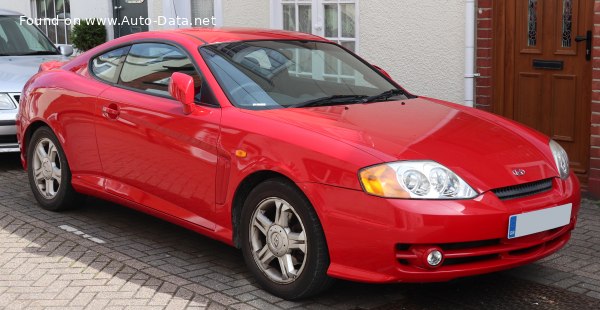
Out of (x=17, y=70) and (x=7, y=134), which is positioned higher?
(x=17, y=70)

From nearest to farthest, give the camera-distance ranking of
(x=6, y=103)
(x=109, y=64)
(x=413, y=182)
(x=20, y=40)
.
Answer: (x=413, y=182)
(x=109, y=64)
(x=6, y=103)
(x=20, y=40)

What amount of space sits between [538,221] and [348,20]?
587 cm

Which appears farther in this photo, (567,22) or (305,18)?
(305,18)

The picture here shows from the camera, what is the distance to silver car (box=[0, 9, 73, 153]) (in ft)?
29.7

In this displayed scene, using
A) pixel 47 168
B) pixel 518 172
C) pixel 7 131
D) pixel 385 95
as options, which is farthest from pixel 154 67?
pixel 7 131

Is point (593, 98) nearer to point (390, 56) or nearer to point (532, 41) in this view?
point (532, 41)

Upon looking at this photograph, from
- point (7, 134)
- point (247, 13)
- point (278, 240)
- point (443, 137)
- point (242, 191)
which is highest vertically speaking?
point (247, 13)

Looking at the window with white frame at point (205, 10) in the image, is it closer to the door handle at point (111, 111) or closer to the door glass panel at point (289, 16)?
the door glass panel at point (289, 16)

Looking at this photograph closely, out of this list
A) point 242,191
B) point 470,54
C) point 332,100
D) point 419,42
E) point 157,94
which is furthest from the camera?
point 419,42

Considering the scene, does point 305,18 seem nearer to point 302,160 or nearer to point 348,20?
point 348,20

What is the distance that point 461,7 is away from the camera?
29.5 ft

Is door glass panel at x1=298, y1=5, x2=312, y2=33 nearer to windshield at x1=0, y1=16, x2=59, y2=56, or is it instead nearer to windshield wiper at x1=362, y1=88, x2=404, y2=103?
windshield at x1=0, y1=16, x2=59, y2=56

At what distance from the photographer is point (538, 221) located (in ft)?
16.4

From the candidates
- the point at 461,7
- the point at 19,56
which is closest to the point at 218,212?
the point at 461,7
